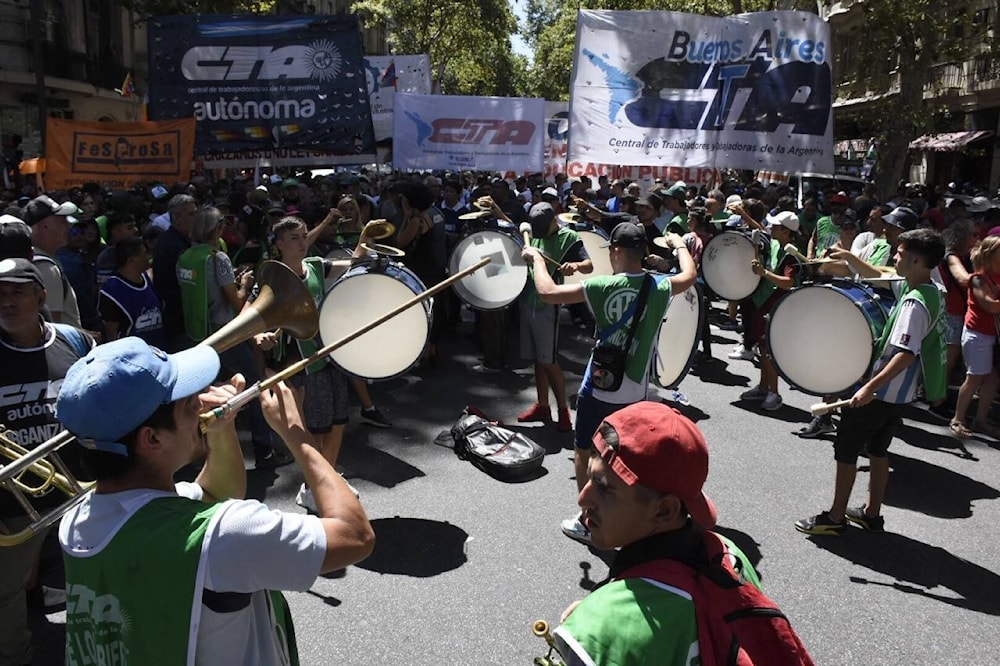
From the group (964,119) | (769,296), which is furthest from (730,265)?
(964,119)

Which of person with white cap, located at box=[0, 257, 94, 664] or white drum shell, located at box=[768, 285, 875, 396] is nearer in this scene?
person with white cap, located at box=[0, 257, 94, 664]

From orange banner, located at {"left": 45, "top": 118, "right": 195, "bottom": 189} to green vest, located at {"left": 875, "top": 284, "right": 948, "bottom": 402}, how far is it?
312 inches

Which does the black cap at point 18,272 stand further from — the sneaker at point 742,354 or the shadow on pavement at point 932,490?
the sneaker at point 742,354

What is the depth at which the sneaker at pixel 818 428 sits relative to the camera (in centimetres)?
643

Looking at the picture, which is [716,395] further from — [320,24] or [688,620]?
[320,24]

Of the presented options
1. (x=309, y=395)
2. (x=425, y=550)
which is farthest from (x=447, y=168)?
(x=425, y=550)

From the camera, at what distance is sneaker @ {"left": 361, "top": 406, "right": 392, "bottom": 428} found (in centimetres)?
655

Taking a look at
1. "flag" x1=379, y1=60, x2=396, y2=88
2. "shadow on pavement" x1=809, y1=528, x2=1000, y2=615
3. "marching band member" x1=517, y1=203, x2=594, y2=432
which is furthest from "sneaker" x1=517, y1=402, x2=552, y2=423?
"flag" x1=379, y1=60, x2=396, y2=88

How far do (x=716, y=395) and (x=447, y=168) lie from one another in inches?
252

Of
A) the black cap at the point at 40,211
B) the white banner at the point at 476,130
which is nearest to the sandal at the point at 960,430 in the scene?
the black cap at the point at 40,211

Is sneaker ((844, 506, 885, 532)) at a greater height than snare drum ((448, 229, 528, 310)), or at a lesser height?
lesser

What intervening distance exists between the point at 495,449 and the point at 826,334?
7.70 ft

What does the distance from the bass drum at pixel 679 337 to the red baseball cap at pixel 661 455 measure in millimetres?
3432

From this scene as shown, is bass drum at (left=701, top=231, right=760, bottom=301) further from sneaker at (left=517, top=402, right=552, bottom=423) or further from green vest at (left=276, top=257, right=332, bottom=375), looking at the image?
green vest at (left=276, top=257, right=332, bottom=375)
